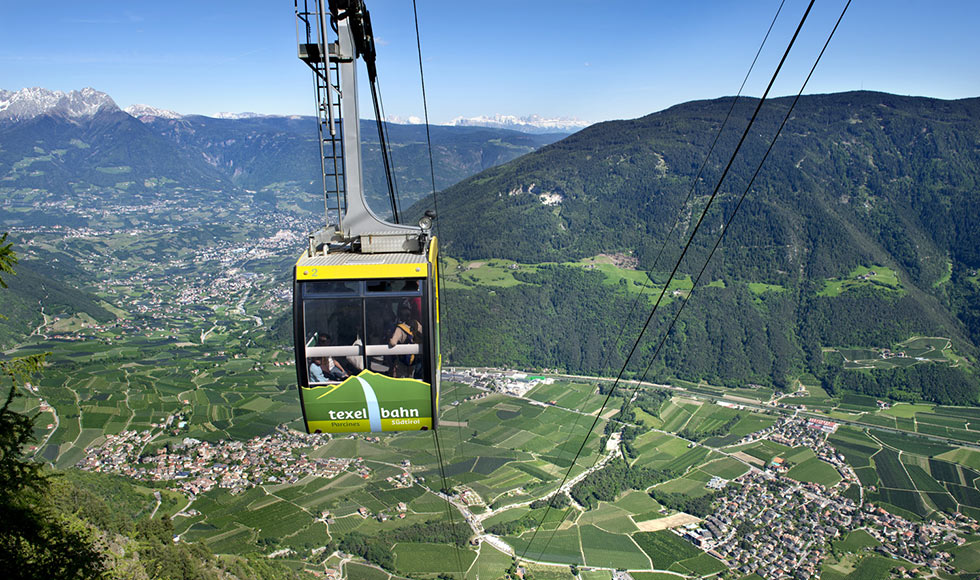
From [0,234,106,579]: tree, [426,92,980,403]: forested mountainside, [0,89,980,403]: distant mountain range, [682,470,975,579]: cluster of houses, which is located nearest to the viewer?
[0,234,106,579]: tree

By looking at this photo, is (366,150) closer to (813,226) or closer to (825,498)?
(813,226)

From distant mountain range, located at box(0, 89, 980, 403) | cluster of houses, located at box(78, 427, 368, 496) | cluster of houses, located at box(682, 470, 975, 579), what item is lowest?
cluster of houses, located at box(682, 470, 975, 579)

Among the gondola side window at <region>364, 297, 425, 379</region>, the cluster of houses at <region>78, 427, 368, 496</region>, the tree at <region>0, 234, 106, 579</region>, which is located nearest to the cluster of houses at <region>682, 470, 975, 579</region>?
the cluster of houses at <region>78, 427, 368, 496</region>

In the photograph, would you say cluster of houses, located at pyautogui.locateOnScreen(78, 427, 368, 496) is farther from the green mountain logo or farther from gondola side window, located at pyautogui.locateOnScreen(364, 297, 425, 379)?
gondola side window, located at pyautogui.locateOnScreen(364, 297, 425, 379)

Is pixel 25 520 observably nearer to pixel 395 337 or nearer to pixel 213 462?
pixel 395 337

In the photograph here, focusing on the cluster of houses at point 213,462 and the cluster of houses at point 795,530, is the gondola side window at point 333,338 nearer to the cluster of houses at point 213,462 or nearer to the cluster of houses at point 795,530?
the cluster of houses at point 795,530

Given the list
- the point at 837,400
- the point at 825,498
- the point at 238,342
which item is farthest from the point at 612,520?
the point at 238,342

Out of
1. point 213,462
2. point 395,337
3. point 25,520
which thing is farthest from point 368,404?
point 213,462
